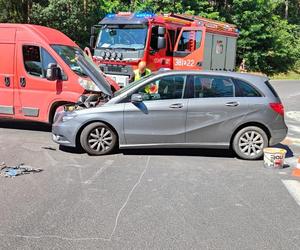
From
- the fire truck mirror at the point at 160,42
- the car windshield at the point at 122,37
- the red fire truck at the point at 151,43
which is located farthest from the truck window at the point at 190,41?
the car windshield at the point at 122,37

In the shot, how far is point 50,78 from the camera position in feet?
30.9

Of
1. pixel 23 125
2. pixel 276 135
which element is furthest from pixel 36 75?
pixel 276 135

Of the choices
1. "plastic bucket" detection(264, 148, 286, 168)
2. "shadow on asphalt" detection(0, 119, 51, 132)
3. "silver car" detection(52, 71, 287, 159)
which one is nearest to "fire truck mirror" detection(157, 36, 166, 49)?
"shadow on asphalt" detection(0, 119, 51, 132)

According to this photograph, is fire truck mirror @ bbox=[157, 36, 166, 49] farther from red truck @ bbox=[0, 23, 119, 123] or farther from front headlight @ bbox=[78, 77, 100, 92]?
front headlight @ bbox=[78, 77, 100, 92]

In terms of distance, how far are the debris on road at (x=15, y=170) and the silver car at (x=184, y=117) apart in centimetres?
121

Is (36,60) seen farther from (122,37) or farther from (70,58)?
(122,37)

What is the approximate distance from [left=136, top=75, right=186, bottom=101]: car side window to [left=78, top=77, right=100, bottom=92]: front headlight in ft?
5.46

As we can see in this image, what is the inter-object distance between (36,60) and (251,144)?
4876 mm

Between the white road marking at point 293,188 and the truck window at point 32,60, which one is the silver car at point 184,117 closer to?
the white road marking at point 293,188

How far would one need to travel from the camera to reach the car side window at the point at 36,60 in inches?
380

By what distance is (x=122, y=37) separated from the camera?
1413cm

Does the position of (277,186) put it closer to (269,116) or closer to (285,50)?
(269,116)

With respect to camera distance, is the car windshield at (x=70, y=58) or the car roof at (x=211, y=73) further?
the car windshield at (x=70, y=58)

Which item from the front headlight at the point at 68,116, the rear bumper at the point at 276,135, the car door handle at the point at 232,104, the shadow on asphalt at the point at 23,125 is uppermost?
the car door handle at the point at 232,104
